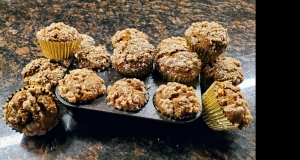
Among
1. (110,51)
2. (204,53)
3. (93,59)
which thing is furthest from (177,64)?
(110,51)

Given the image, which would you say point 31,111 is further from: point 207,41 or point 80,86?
point 207,41

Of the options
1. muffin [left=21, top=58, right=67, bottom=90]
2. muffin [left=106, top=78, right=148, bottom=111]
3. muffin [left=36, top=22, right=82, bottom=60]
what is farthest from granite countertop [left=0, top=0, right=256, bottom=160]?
muffin [left=36, top=22, right=82, bottom=60]

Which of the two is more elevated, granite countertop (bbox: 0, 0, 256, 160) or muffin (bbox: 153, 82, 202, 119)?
muffin (bbox: 153, 82, 202, 119)

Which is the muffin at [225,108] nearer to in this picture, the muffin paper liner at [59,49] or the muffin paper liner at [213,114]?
the muffin paper liner at [213,114]

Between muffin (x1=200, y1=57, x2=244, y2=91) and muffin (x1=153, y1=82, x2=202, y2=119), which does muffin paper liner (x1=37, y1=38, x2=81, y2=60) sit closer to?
muffin (x1=153, y1=82, x2=202, y2=119)
